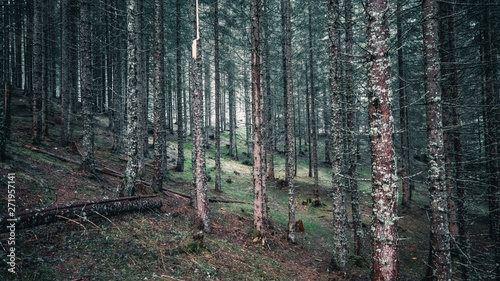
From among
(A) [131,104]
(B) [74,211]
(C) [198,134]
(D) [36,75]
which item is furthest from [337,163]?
(D) [36,75]

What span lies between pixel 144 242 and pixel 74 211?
6.70ft

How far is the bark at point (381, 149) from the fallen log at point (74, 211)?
7.29 metres

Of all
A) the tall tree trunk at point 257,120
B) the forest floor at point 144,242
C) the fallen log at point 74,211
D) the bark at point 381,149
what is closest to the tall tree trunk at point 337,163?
the forest floor at point 144,242

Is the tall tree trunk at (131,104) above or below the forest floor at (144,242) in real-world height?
above

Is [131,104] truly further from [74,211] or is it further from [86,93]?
[74,211]

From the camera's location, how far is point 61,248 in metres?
5.73

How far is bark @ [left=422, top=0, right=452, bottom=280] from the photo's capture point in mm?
6688

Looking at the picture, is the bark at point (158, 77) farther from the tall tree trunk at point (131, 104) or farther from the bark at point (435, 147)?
the bark at point (435, 147)

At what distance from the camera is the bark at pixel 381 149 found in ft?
15.3

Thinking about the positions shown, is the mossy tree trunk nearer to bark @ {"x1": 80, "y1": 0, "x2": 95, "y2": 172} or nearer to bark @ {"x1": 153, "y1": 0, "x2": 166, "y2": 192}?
bark @ {"x1": 153, "y1": 0, "x2": 166, "y2": 192}

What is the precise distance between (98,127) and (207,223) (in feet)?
68.6

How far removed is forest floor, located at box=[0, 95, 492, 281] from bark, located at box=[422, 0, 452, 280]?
1825 mm

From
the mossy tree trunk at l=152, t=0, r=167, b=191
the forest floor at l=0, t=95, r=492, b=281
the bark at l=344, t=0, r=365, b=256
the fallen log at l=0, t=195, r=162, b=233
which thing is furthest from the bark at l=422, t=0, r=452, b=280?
the mossy tree trunk at l=152, t=0, r=167, b=191

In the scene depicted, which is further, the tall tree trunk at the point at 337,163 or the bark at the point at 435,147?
the tall tree trunk at the point at 337,163
